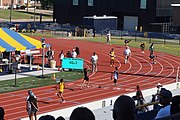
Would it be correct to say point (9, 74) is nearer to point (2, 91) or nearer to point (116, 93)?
point (2, 91)

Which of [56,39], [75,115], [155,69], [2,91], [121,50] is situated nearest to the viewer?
[75,115]

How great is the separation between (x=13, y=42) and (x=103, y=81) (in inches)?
248

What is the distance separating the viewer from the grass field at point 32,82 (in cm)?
2767

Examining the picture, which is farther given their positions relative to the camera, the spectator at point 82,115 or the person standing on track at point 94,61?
the person standing on track at point 94,61

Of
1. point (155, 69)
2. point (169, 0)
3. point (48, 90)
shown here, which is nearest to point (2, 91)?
point (48, 90)

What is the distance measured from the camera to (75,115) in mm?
4734

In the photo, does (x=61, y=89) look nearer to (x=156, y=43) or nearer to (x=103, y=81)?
(x=103, y=81)

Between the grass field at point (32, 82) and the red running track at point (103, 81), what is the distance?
0.81m

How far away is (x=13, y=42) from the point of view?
31688 mm

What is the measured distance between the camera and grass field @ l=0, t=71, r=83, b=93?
27.7m

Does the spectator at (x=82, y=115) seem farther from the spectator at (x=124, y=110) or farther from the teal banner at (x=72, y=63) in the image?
the teal banner at (x=72, y=63)

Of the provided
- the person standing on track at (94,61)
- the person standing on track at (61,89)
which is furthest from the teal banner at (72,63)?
the person standing on track at (61,89)

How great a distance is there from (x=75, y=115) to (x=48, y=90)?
22.6m

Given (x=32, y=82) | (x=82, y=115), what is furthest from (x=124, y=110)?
(x=32, y=82)
